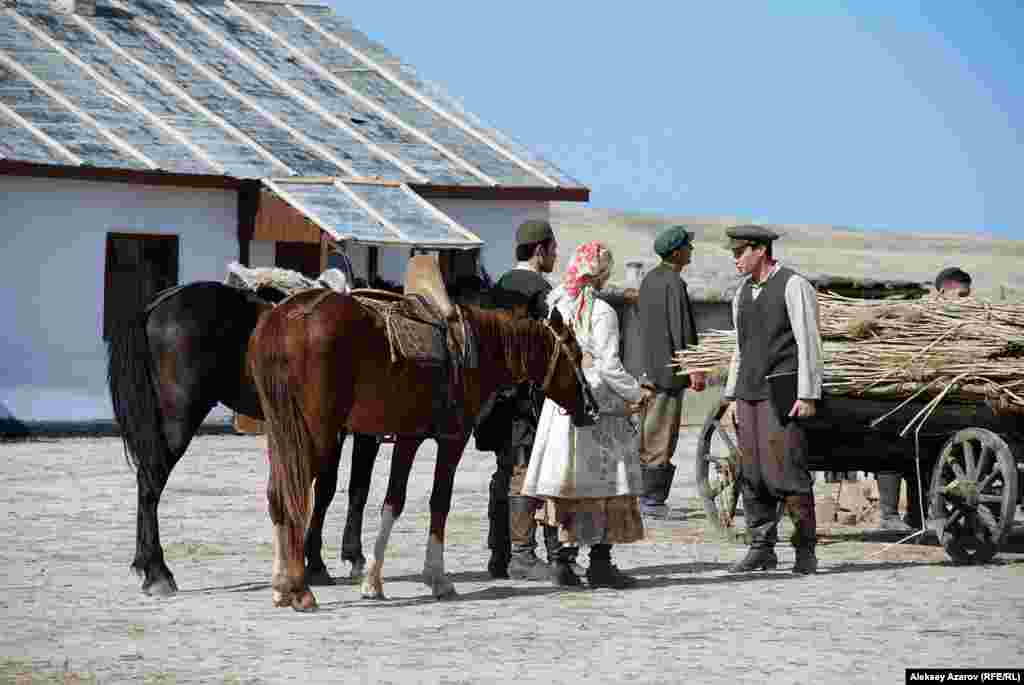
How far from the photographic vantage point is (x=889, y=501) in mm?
14477

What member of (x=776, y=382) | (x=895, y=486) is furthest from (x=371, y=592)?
(x=895, y=486)

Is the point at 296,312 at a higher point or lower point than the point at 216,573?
higher

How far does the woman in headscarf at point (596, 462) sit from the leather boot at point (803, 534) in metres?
1.12

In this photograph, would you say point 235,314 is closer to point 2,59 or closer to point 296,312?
point 296,312

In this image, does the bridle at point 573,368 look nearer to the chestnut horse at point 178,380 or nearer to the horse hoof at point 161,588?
the chestnut horse at point 178,380

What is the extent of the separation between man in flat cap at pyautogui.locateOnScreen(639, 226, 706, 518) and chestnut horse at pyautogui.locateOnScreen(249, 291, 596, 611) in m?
4.06

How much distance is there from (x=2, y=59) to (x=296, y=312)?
16.1m

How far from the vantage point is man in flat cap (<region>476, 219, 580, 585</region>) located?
11.2m

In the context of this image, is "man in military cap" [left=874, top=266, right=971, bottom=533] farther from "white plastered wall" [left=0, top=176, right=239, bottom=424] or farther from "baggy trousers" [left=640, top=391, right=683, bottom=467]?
"white plastered wall" [left=0, top=176, right=239, bottom=424]

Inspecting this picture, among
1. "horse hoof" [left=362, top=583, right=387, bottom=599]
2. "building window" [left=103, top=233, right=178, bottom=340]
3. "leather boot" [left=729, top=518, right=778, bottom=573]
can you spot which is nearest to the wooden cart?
"leather boot" [left=729, top=518, right=778, bottom=573]

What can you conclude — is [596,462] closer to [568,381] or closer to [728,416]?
[568,381]

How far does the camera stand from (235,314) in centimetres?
1099

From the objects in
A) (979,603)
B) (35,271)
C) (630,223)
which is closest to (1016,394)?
(979,603)

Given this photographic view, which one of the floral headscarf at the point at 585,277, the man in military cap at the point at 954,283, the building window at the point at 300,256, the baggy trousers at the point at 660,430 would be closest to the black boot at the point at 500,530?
the floral headscarf at the point at 585,277
